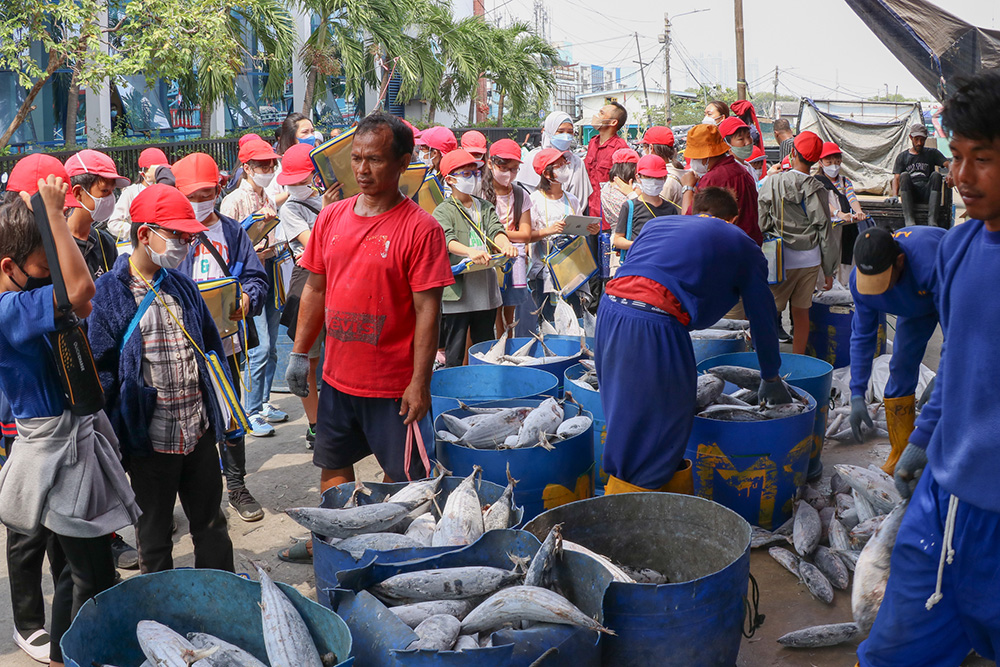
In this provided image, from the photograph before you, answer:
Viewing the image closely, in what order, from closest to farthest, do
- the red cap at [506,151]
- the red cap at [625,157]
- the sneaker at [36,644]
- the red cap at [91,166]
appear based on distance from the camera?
1. the sneaker at [36,644]
2. the red cap at [91,166]
3. the red cap at [506,151]
4. the red cap at [625,157]

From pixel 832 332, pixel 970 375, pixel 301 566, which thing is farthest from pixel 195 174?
pixel 832 332

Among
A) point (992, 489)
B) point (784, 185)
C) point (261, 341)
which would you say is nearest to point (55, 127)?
point (261, 341)

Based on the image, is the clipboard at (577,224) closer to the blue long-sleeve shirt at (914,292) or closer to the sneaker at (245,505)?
the sneaker at (245,505)

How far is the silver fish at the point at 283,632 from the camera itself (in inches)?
95.6

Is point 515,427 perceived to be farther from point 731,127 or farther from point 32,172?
point 731,127

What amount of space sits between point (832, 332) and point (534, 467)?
14.0 feet

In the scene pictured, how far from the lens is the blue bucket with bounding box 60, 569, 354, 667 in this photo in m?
2.54

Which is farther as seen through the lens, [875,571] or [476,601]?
[476,601]

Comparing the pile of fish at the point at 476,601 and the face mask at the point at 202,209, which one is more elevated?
the face mask at the point at 202,209

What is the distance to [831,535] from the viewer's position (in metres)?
4.23

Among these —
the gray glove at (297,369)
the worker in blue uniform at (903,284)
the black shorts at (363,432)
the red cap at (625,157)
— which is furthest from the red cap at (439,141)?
the worker in blue uniform at (903,284)

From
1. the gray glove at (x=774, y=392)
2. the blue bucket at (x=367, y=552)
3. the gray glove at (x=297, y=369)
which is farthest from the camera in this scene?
the gray glove at (x=774, y=392)

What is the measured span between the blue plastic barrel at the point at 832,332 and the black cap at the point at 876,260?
4499 mm

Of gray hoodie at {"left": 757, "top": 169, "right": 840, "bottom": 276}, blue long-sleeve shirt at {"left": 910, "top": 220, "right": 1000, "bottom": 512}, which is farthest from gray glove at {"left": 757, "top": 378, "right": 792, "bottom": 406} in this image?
gray hoodie at {"left": 757, "top": 169, "right": 840, "bottom": 276}
